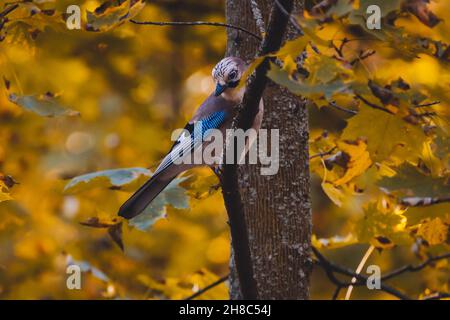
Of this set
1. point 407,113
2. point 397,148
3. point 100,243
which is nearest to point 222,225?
point 100,243

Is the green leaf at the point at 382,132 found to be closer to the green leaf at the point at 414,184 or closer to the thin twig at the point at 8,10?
the green leaf at the point at 414,184

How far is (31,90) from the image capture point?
7.73 metres

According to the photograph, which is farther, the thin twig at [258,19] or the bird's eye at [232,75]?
the bird's eye at [232,75]

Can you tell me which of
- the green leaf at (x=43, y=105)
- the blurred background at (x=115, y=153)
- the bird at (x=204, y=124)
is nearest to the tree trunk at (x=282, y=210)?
the bird at (x=204, y=124)

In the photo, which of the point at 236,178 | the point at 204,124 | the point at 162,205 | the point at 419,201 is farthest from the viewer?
the point at 204,124

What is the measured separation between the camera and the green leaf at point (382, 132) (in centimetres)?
280

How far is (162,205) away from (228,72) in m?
0.78

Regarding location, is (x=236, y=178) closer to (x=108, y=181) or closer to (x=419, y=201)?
(x=419, y=201)

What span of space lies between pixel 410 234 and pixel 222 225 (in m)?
5.33

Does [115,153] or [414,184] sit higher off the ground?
[115,153]

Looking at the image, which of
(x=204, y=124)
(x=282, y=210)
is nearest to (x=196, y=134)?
(x=204, y=124)

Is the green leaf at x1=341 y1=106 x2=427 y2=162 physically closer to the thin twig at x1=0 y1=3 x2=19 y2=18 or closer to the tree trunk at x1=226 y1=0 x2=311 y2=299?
the tree trunk at x1=226 y1=0 x2=311 y2=299

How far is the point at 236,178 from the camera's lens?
302 cm

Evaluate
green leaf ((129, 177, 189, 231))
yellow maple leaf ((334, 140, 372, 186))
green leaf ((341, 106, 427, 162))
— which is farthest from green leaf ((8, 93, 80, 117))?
green leaf ((341, 106, 427, 162))
